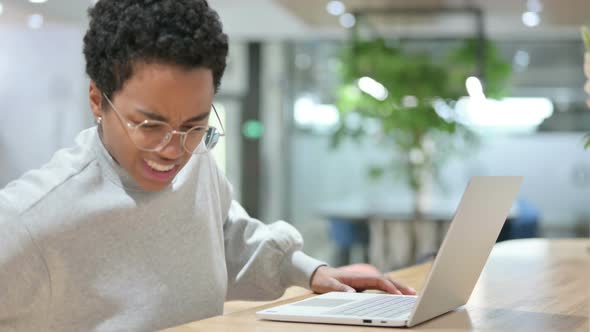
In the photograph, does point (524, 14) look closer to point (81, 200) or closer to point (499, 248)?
point (499, 248)

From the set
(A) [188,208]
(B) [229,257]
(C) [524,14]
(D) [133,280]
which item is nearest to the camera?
(D) [133,280]

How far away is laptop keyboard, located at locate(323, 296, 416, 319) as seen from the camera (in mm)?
1379

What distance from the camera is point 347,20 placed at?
23.1ft

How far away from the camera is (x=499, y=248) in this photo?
108 inches

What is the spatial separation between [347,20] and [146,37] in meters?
5.78

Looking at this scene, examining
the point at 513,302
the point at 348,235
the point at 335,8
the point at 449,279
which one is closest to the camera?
the point at 449,279

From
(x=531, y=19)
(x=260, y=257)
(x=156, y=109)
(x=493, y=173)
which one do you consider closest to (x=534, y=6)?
(x=531, y=19)

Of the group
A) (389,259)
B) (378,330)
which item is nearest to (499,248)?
(378,330)

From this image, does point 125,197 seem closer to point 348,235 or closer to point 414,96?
point 414,96

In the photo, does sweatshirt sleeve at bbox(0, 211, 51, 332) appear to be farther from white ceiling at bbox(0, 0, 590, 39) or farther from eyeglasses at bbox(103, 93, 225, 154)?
white ceiling at bbox(0, 0, 590, 39)

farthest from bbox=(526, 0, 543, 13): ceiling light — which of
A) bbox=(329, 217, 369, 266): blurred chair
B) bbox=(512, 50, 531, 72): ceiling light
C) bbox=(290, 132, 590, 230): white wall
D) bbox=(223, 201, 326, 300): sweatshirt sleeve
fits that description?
bbox=(223, 201, 326, 300): sweatshirt sleeve

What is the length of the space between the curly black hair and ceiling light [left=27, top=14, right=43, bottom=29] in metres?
3.37

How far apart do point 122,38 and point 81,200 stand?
29cm

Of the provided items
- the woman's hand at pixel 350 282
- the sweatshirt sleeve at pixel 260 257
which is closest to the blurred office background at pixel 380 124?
the sweatshirt sleeve at pixel 260 257
